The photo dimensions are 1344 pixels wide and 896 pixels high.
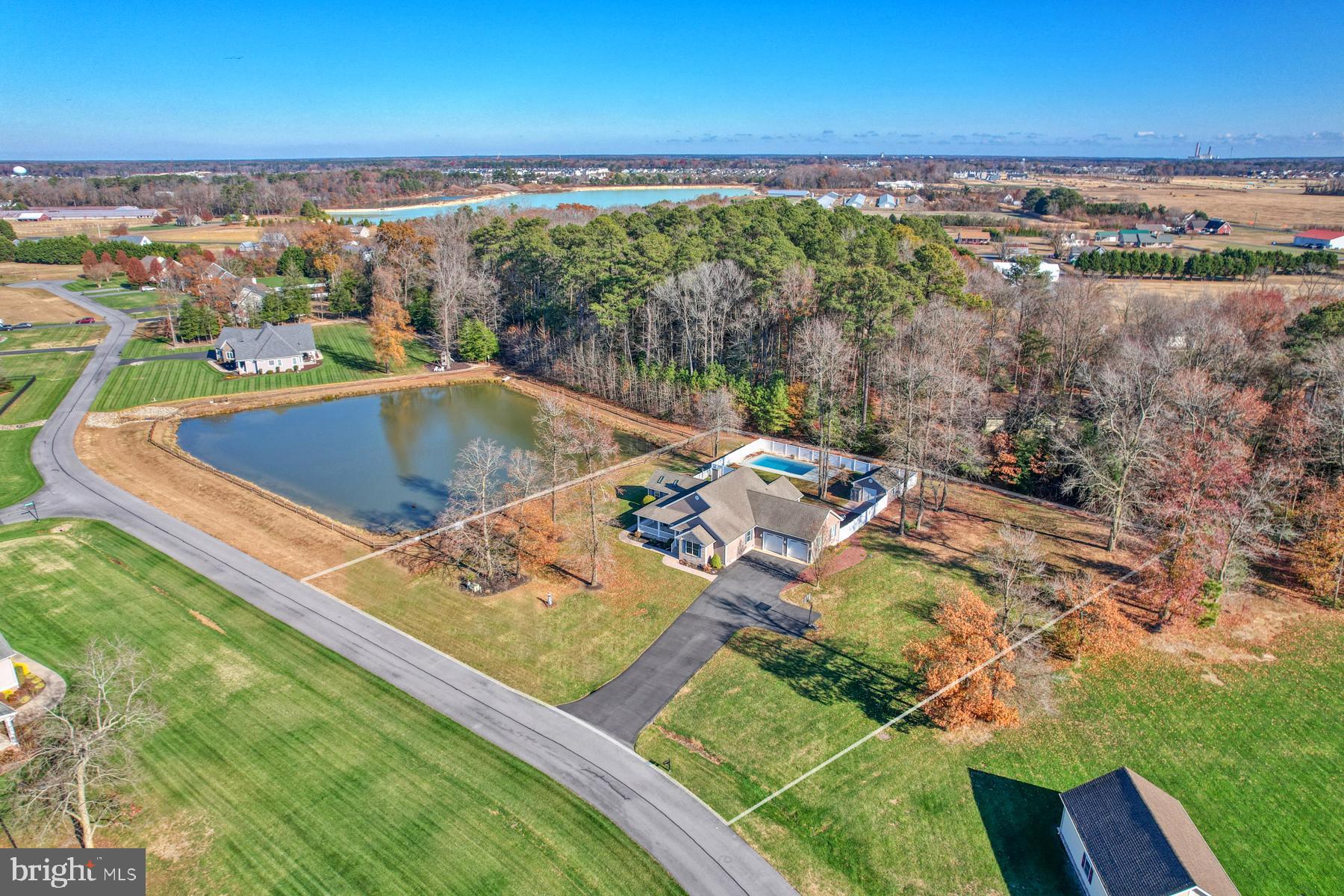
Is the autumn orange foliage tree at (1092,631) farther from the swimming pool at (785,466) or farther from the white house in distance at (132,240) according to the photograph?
the white house in distance at (132,240)

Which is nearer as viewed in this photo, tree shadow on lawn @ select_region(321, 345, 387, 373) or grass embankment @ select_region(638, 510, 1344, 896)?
grass embankment @ select_region(638, 510, 1344, 896)

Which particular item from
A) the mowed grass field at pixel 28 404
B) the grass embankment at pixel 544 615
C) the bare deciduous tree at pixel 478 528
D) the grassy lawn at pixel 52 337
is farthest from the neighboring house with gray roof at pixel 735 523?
the grassy lawn at pixel 52 337

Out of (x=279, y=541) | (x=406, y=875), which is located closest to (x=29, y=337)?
(x=279, y=541)

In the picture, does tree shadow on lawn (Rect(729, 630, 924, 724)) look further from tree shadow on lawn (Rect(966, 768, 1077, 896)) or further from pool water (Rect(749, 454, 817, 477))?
pool water (Rect(749, 454, 817, 477))

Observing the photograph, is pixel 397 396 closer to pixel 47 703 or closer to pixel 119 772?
pixel 47 703

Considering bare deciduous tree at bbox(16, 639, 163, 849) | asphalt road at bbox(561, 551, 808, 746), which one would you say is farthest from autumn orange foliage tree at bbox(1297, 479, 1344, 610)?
bare deciduous tree at bbox(16, 639, 163, 849)

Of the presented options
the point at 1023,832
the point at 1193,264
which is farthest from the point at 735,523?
the point at 1193,264

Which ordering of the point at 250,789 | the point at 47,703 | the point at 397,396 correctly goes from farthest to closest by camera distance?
the point at 397,396, the point at 47,703, the point at 250,789
